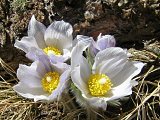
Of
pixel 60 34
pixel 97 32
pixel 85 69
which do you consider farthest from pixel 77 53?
pixel 97 32

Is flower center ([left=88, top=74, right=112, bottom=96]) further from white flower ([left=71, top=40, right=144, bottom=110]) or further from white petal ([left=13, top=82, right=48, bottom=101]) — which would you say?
white petal ([left=13, top=82, right=48, bottom=101])

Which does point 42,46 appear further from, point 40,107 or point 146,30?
point 146,30

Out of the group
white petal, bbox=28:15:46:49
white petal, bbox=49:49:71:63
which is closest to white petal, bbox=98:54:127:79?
white petal, bbox=49:49:71:63

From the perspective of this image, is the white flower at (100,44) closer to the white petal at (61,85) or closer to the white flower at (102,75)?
the white flower at (102,75)

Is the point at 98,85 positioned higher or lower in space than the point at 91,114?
higher

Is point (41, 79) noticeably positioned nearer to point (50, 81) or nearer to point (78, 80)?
point (50, 81)

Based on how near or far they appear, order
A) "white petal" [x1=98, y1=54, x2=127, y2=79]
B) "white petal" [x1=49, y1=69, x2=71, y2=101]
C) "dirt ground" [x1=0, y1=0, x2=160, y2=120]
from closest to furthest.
→ "white petal" [x1=49, y1=69, x2=71, y2=101]
"white petal" [x1=98, y1=54, x2=127, y2=79]
"dirt ground" [x1=0, y1=0, x2=160, y2=120]

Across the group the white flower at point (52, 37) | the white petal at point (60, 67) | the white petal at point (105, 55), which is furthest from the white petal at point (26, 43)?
the white petal at point (105, 55)
